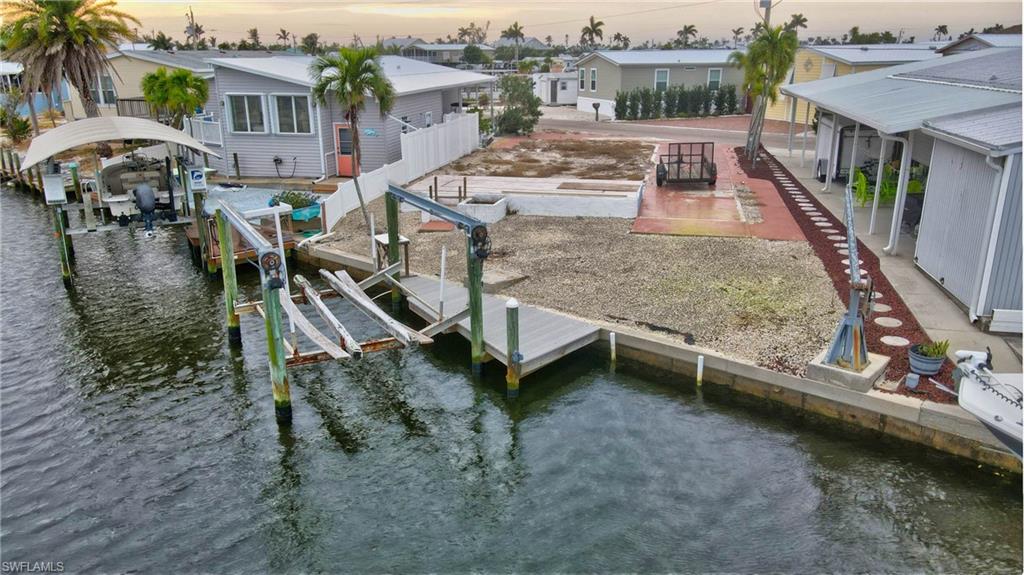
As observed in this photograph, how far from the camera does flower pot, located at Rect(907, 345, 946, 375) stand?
9.38 m

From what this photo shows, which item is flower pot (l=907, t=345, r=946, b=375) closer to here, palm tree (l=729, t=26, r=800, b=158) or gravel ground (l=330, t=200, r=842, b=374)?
gravel ground (l=330, t=200, r=842, b=374)

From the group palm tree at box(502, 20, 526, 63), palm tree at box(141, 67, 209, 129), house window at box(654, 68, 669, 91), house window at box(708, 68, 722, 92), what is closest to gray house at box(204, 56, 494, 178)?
palm tree at box(141, 67, 209, 129)

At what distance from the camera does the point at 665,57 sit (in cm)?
4953

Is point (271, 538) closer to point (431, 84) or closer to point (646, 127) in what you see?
point (431, 84)

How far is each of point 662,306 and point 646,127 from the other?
102ft

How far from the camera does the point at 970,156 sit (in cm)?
1181

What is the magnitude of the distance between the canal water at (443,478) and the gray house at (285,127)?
1383 centimetres

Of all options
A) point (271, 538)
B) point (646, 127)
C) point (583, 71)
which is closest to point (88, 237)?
point (271, 538)

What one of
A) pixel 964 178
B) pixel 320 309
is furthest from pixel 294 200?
pixel 964 178

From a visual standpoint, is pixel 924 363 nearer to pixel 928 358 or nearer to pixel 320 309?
pixel 928 358

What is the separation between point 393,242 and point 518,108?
2493cm

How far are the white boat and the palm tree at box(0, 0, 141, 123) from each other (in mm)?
28311

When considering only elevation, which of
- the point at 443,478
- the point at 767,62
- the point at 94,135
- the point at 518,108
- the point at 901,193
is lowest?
the point at 443,478

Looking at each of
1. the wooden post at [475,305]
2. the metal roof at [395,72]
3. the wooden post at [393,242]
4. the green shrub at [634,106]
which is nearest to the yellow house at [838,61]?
the green shrub at [634,106]
